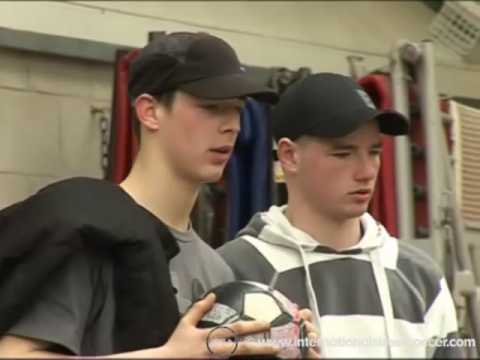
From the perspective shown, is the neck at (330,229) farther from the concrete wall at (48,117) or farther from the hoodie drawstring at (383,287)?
the concrete wall at (48,117)

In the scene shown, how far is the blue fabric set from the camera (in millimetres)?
2008

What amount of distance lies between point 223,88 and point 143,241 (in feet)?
Result: 0.79

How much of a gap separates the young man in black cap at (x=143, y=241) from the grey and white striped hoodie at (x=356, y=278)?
0.08 metres

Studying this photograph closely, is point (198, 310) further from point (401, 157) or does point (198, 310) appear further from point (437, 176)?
point (401, 157)

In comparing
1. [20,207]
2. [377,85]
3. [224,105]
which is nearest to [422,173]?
[377,85]

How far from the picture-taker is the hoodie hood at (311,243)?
1252 millimetres

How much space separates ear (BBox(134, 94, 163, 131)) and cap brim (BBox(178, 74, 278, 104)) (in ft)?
0.17

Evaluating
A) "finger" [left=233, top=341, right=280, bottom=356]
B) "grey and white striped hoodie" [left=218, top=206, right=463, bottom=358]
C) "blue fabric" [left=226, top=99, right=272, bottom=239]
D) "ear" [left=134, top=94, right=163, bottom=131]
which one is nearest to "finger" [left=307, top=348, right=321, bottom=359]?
"finger" [left=233, top=341, right=280, bottom=356]

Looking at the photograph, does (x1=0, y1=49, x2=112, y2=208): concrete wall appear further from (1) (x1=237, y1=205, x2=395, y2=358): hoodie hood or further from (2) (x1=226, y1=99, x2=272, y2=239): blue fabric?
(1) (x1=237, y1=205, x2=395, y2=358): hoodie hood

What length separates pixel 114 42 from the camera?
2.42 metres

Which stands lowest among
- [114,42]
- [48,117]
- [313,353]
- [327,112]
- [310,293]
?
[313,353]

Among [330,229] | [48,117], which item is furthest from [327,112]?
[48,117]

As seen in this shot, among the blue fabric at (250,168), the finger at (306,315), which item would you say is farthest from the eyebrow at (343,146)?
the blue fabric at (250,168)

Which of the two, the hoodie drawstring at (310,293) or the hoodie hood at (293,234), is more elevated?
the hoodie hood at (293,234)
